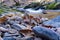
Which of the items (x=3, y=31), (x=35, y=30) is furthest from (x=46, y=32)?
(x=3, y=31)

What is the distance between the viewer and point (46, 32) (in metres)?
2.19

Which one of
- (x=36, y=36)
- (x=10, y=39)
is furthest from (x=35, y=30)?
(x=10, y=39)

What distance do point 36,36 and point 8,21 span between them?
51.5 inches

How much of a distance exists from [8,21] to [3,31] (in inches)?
32.1

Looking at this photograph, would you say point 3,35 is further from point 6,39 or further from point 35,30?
point 35,30

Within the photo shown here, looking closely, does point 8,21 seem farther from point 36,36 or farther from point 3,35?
point 36,36

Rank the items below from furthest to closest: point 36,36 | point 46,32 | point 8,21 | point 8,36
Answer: point 8,21, point 8,36, point 36,36, point 46,32

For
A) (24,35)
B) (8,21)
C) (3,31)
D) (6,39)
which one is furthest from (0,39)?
(8,21)

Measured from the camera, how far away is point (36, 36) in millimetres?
2334

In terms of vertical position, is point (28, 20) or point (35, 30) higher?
point (35, 30)

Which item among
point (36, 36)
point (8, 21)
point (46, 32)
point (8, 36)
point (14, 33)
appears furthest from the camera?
point (8, 21)

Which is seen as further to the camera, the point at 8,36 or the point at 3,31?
the point at 3,31

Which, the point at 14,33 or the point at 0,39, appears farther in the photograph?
the point at 14,33

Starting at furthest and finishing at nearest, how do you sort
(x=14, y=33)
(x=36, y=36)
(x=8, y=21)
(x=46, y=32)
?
(x=8, y=21) < (x=14, y=33) < (x=36, y=36) < (x=46, y=32)
